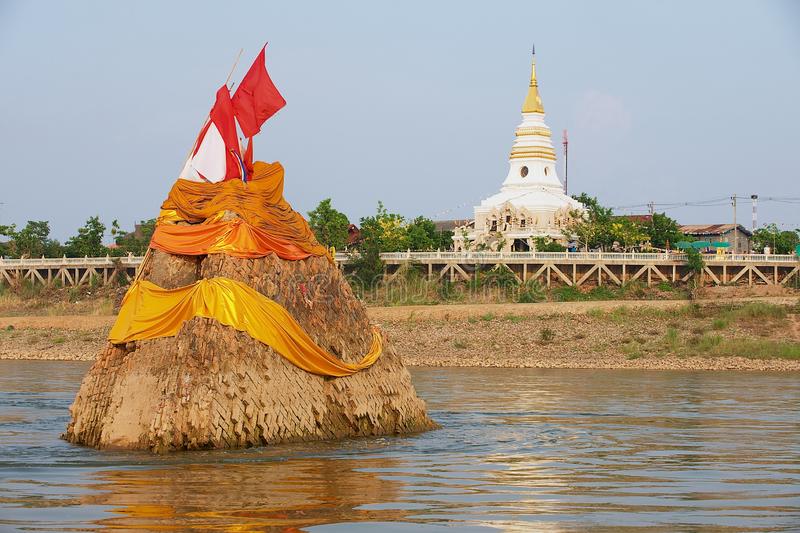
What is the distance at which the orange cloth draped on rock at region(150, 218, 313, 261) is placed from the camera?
17281 mm

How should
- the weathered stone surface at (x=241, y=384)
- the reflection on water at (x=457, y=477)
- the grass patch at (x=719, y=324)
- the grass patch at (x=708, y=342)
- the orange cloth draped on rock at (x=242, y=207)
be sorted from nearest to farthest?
1. the reflection on water at (x=457, y=477)
2. the weathered stone surface at (x=241, y=384)
3. the orange cloth draped on rock at (x=242, y=207)
4. the grass patch at (x=708, y=342)
5. the grass patch at (x=719, y=324)

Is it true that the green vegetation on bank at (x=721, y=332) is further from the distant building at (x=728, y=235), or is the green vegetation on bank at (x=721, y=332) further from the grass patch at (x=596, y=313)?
the distant building at (x=728, y=235)

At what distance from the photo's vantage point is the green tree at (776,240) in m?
82.5

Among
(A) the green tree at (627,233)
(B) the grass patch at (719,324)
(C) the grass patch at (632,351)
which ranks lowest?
(C) the grass patch at (632,351)

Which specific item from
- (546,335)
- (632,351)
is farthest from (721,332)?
(546,335)

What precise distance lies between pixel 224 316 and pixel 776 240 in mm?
72053

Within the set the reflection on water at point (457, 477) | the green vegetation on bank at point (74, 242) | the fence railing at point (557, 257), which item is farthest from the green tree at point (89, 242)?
the reflection on water at point (457, 477)

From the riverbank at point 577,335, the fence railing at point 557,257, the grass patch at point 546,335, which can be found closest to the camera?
the riverbank at point 577,335

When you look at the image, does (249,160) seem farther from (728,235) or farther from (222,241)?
(728,235)

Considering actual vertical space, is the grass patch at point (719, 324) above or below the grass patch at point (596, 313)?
below

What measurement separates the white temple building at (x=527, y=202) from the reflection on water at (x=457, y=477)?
149 feet

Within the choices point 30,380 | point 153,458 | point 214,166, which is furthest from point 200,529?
point 30,380

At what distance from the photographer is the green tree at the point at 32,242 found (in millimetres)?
76750

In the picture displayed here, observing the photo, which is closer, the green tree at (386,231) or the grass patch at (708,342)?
the grass patch at (708,342)
